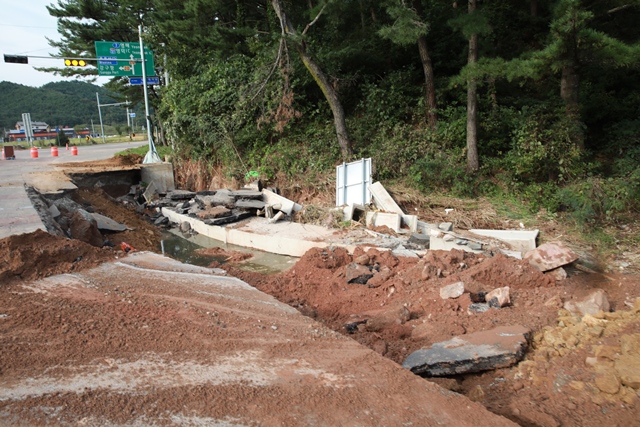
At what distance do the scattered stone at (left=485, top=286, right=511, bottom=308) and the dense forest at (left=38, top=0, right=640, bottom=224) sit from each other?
408cm

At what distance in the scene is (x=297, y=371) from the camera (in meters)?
3.80

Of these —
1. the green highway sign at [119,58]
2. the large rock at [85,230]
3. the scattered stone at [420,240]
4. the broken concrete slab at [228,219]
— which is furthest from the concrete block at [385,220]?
the green highway sign at [119,58]

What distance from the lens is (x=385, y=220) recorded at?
33.8 feet

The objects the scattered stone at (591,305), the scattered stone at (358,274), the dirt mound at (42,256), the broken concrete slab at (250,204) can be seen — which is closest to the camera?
the scattered stone at (591,305)

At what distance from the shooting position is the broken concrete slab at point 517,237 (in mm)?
8445

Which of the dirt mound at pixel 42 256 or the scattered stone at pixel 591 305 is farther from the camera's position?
the dirt mound at pixel 42 256

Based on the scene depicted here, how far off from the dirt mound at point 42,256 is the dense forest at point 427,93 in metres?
7.66

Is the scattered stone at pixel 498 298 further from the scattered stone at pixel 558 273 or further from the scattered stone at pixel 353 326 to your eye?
the scattered stone at pixel 353 326

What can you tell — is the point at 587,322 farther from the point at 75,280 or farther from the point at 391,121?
the point at 391,121

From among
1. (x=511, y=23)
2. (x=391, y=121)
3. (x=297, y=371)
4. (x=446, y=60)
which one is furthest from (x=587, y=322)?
(x=511, y=23)

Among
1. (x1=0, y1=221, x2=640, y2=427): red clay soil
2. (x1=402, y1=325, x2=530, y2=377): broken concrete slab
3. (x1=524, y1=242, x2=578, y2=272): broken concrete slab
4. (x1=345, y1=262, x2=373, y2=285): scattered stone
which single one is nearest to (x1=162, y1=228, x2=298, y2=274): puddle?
(x1=0, y1=221, x2=640, y2=427): red clay soil

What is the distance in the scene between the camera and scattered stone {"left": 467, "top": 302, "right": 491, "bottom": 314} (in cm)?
585

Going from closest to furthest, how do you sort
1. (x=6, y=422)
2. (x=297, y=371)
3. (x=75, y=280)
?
(x=6, y=422), (x=297, y=371), (x=75, y=280)

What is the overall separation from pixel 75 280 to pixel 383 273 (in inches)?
183
